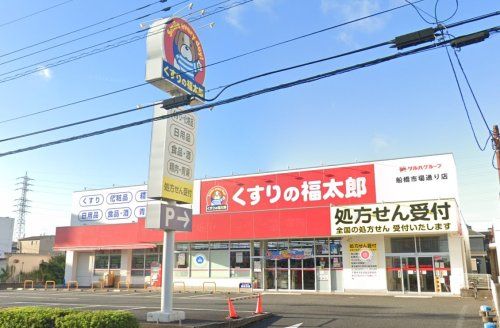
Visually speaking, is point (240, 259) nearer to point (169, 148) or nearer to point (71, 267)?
point (71, 267)

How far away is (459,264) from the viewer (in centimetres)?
2272

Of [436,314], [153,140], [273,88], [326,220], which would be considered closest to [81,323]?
[153,140]

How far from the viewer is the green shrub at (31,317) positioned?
36.2 feet

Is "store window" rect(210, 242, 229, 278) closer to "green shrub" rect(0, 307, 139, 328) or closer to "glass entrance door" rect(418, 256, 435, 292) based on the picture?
"glass entrance door" rect(418, 256, 435, 292)

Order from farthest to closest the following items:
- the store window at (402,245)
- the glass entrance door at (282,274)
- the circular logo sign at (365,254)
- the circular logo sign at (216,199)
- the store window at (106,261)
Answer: the store window at (106,261) → the circular logo sign at (216,199) → the glass entrance door at (282,274) → the circular logo sign at (365,254) → the store window at (402,245)

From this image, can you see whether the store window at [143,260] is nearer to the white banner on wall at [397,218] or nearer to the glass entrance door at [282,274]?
the glass entrance door at [282,274]

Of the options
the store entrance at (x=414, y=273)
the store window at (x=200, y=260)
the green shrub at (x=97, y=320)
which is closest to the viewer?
the green shrub at (x=97, y=320)

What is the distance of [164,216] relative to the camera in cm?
1290

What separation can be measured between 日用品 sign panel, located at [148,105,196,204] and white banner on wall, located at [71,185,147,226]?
1989 centimetres

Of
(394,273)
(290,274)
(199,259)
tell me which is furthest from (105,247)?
(394,273)

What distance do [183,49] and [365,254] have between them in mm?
16100

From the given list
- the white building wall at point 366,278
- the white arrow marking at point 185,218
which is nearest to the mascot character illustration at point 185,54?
the white arrow marking at point 185,218

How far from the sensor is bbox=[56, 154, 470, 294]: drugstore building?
2322cm

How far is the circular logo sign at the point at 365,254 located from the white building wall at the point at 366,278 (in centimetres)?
32
